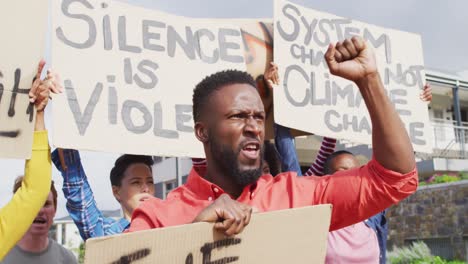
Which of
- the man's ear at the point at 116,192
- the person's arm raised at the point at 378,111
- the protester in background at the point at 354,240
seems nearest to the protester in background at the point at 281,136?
the protester in background at the point at 354,240

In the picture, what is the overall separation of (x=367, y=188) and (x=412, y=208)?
1270cm

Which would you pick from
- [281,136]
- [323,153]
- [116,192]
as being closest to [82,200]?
[116,192]

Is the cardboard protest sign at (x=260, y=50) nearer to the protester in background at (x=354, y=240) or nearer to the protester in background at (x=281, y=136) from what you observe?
the protester in background at (x=281, y=136)

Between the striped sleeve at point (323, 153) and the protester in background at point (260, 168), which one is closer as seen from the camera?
the protester in background at point (260, 168)

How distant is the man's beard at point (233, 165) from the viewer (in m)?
2.21

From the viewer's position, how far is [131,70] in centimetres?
357

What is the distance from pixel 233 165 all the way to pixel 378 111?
1.71 ft

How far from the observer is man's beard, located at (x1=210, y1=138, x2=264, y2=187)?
221 centimetres

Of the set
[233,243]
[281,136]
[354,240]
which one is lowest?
[354,240]

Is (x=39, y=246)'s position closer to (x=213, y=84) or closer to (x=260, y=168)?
(x=213, y=84)

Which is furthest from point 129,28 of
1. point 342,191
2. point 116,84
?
point 342,191

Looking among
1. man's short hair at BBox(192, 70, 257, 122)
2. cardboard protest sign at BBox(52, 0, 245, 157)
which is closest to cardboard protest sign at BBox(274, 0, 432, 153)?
cardboard protest sign at BBox(52, 0, 245, 157)

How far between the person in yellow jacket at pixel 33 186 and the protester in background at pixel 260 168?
0.77 metres

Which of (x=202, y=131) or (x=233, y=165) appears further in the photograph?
(x=202, y=131)
